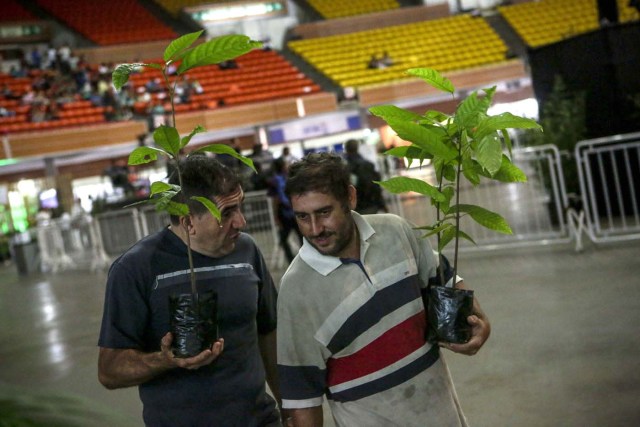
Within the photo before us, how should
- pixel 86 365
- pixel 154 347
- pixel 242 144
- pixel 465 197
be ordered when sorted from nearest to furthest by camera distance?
pixel 154 347, pixel 86 365, pixel 465 197, pixel 242 144

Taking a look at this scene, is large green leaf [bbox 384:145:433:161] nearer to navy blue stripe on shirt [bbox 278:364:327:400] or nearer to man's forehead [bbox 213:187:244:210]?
man's forehead [bbox 213:187:244:210]

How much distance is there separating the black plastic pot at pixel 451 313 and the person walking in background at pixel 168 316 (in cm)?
59

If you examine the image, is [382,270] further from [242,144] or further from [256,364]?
[242,144]

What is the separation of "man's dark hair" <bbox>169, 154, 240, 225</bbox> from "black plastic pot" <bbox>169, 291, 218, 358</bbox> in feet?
1.05

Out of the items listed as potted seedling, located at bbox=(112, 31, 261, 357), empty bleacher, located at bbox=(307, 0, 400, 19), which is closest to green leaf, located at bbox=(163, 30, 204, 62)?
potted seedling, located at bbox=(112, 31, 261, 357)

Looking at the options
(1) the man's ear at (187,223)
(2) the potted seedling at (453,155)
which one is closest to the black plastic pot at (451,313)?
(2) the potted seedling at (453,155)

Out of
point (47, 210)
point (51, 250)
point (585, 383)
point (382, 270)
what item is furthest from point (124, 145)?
point (382, 270)

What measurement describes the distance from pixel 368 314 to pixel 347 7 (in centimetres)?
2732

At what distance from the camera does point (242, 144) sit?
23266mm

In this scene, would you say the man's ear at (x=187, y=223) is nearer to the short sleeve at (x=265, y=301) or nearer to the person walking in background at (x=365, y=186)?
Result: the short sleeve at (x=265, y=301)

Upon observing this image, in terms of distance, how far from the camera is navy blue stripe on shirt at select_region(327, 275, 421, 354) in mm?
1901

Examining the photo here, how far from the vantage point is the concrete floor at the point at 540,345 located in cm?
360

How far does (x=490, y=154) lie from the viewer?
1.74 meters

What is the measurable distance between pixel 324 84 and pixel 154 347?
22606mm
